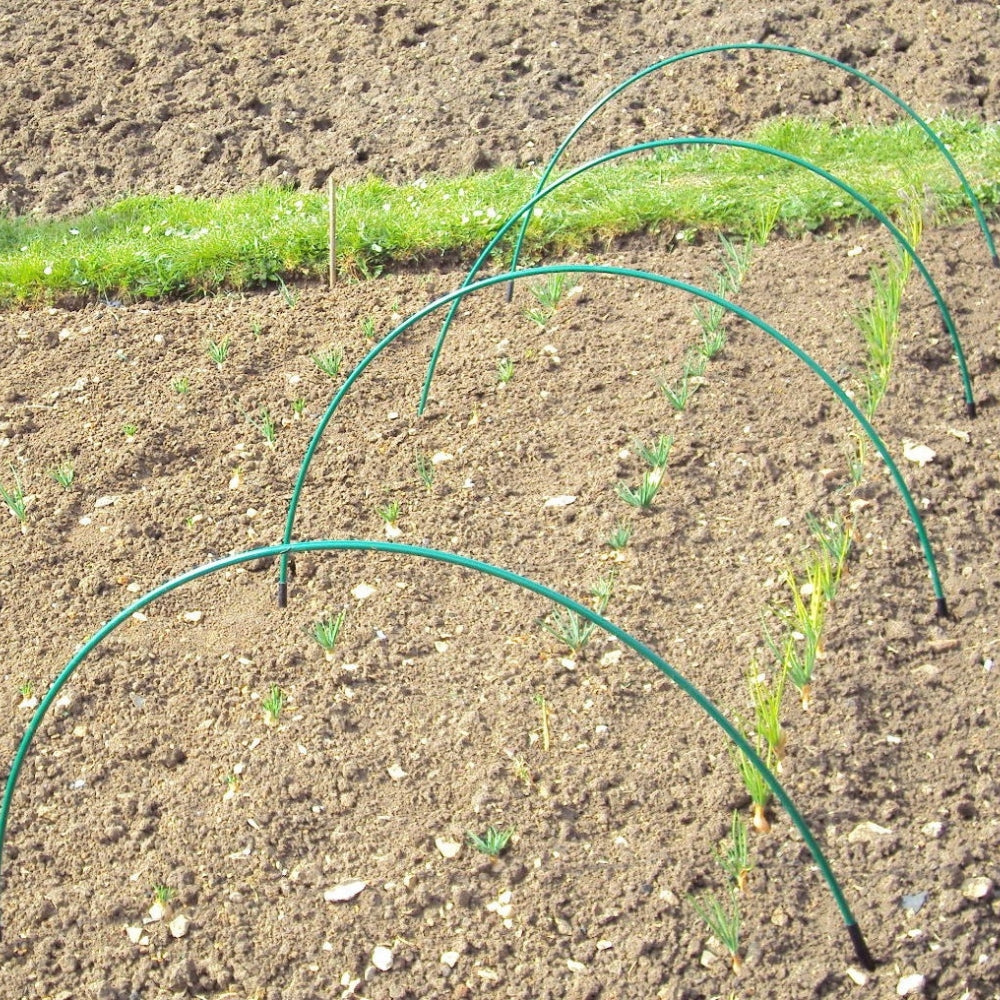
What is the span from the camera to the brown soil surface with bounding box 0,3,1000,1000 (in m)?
2.64

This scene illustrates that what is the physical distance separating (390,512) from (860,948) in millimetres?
1739

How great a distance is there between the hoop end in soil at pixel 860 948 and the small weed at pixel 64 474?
257cm

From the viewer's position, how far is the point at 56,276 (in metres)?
4.96

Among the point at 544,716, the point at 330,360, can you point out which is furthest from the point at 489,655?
the point at 330,360

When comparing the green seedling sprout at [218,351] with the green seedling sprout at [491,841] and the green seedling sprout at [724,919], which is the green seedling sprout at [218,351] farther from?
the green seedling sprout at [724,919]

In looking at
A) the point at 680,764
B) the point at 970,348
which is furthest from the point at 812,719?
the point at 970,348

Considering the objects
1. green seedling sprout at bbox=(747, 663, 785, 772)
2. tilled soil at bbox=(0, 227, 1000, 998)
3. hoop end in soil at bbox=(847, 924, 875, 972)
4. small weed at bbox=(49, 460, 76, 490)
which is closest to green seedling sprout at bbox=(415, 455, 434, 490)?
tilled soil at bbox=(0, 227, 1000, 998)

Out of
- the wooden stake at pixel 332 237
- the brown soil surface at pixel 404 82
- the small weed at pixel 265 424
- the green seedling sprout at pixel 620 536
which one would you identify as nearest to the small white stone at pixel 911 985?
the green seedling sprout at pixel 620 536

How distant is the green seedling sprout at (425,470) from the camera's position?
3.82 metres

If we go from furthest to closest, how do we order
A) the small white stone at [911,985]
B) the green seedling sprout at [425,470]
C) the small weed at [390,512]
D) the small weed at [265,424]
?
the small weed at [265,424] < the green seedling sprout at [425,470] < the small weed at [390,512] < the small white stone at [911,985]

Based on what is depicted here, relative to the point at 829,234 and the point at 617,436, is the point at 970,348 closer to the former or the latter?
the point at 829,234

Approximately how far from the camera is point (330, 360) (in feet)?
14.0

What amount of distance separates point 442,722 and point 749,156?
10.2 feet

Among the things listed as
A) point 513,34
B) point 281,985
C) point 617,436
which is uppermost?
point 513,34
